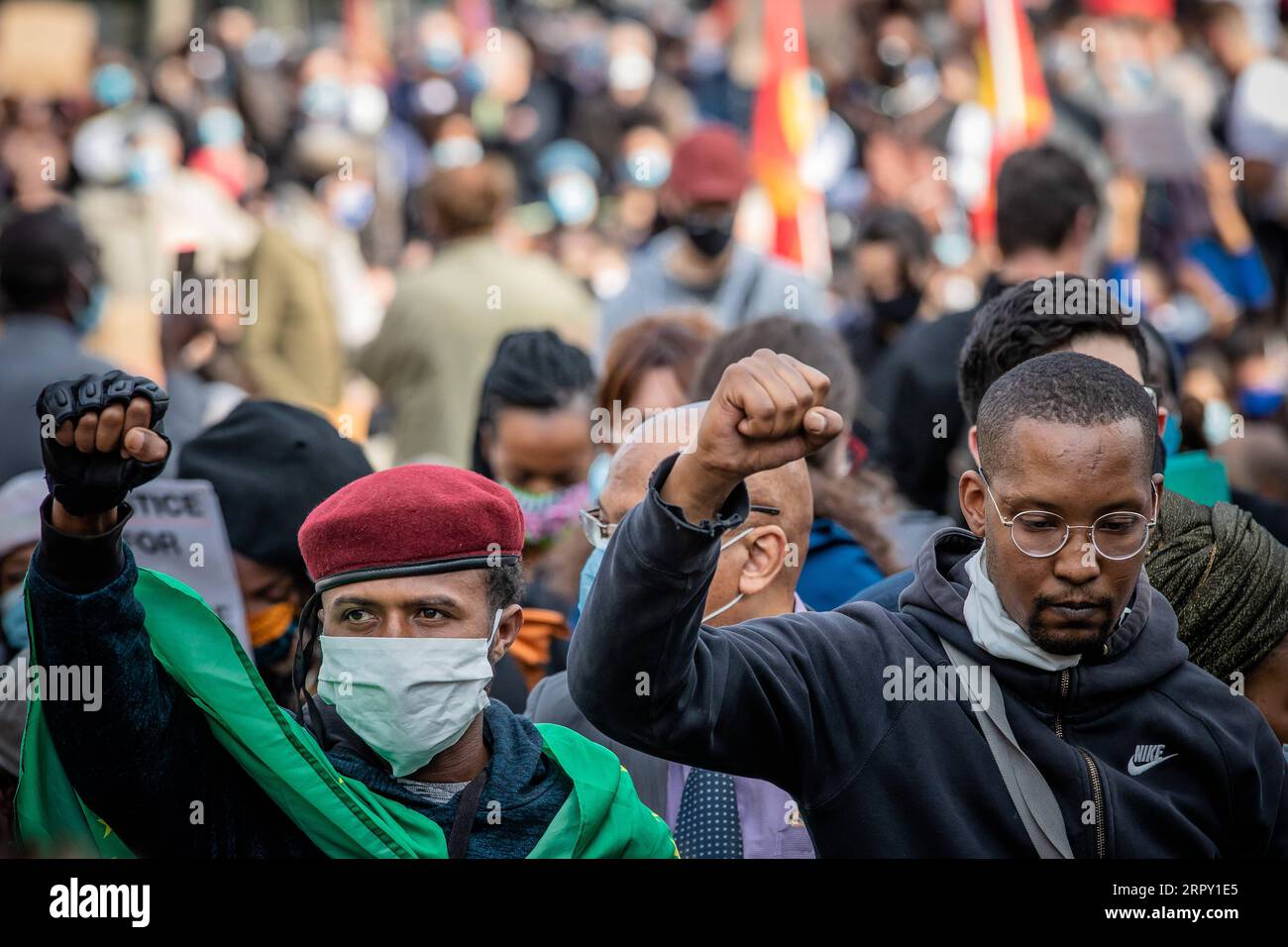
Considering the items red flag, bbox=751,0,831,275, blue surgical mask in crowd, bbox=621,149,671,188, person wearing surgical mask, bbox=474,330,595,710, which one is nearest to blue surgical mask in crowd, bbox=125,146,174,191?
blue surgical mask in crowd, bbox=621,149,671,188

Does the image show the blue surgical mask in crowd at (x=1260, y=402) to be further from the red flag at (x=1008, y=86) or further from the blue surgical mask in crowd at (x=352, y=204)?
the blue surgical mask in crowd at (x=352, y=204)

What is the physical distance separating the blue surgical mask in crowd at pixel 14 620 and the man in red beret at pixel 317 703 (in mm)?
1224

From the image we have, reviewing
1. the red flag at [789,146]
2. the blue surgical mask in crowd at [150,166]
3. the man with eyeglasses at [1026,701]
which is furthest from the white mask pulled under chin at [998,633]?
the blue surgical mask in crowd at [150,166]

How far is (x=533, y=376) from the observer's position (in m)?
5.66

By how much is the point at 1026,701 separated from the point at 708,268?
468 cm

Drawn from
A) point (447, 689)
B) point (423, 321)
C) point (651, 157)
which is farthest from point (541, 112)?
point (447, 689)

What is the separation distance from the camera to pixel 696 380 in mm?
5156

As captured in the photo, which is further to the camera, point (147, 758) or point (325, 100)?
point (325, 100)

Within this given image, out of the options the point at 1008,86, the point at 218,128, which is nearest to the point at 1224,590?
the point at 1008,86

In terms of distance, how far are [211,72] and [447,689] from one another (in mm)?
12624

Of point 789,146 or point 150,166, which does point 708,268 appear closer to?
point 789,146

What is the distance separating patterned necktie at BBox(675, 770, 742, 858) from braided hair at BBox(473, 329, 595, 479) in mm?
2112

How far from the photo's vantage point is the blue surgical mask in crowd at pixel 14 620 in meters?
4.43

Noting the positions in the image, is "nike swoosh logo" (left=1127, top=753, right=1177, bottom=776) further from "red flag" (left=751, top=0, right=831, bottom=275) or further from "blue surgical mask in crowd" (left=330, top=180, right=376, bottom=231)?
"blue surgical mask in crowd" (left=330, top=180, right=376, bottom=231)
